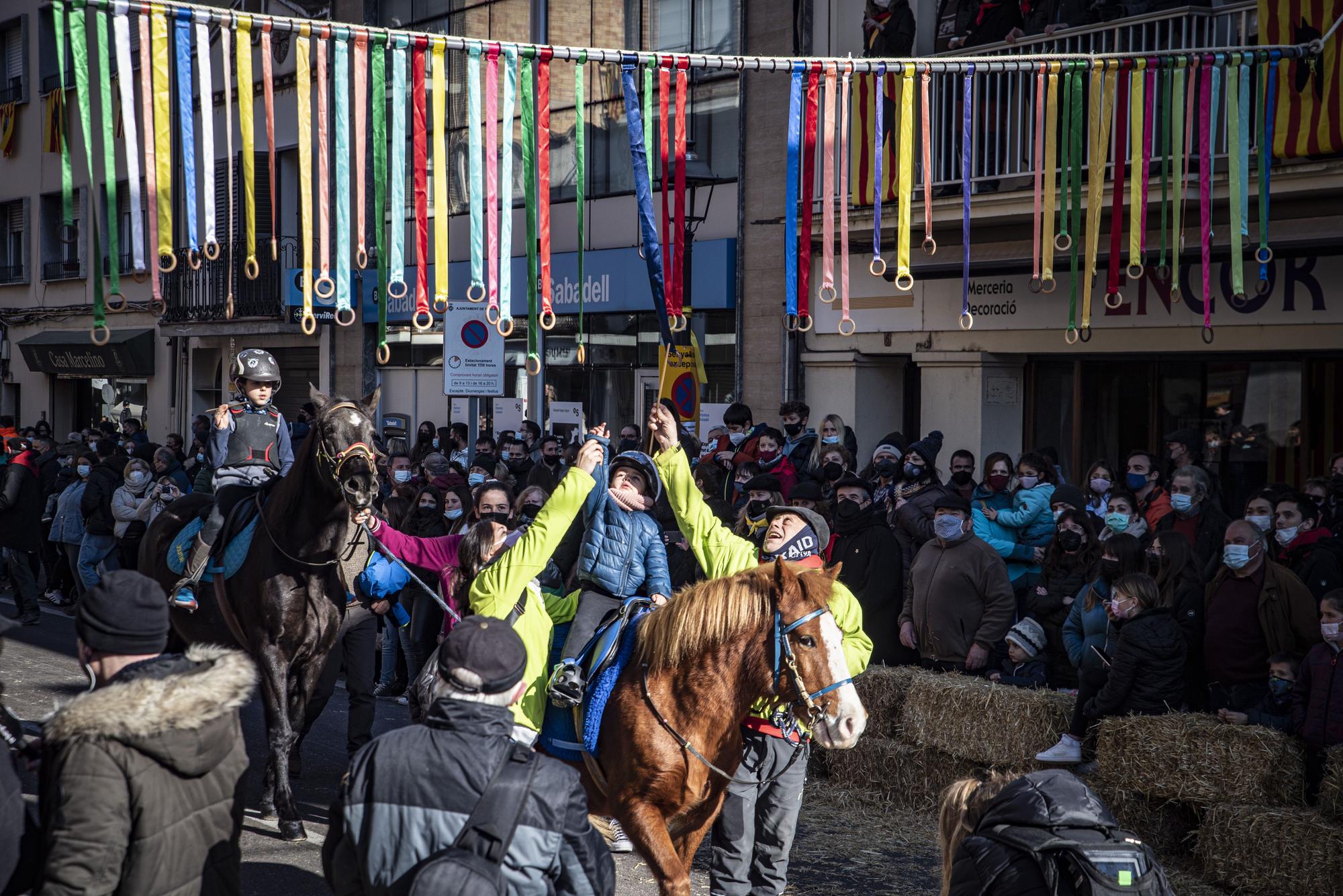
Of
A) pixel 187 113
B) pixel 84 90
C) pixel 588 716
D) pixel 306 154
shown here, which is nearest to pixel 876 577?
pixel 588 716

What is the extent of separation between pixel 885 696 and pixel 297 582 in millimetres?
3654

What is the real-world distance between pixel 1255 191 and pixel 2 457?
1484 centimetres

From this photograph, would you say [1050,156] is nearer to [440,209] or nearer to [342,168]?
[440,209]

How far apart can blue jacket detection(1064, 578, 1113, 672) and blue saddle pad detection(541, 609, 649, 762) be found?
3007mm

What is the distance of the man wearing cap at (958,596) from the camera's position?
28.1 ft

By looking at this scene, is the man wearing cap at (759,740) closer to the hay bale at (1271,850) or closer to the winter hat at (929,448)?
the hay bale at (1271,850)

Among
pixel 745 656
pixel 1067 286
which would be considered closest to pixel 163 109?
pixel 745 656

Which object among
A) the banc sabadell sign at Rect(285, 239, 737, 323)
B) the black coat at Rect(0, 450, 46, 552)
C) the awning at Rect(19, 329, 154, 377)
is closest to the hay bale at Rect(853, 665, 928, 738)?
the banc sabadell sign at Rect(285, 239, 737, 323)

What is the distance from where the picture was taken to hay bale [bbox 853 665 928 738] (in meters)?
8.31

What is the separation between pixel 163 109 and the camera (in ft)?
20.5

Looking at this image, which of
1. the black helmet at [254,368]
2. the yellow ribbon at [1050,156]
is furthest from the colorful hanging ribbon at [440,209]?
the yellow ribbon at [1050,156]

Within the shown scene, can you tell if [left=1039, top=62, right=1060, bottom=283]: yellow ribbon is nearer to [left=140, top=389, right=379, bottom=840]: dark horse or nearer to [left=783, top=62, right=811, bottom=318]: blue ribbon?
[left=783, top=62, right=811, bottom=318]: blue ribbon

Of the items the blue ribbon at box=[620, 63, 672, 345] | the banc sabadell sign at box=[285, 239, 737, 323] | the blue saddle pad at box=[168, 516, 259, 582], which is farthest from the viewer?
the banc sabadell sign at box=[285, 239, 737, 323]

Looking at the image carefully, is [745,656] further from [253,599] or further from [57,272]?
[57,272]
